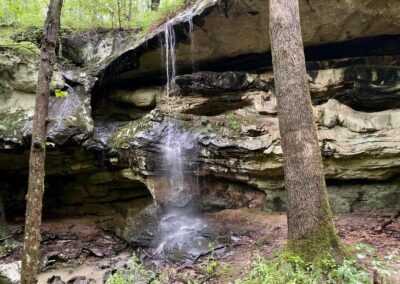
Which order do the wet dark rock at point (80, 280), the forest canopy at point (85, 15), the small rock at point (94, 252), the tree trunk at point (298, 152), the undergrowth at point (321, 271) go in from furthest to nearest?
the forest canopy at point (85, 15) → the small rock at point (94, 252) → the wet dark rock at point (80, 280) → the tree trunk at point (298, 152) → the undergrowth at point (321, 271)

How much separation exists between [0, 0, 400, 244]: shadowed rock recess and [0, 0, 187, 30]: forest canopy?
1047 mm

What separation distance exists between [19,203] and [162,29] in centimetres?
814

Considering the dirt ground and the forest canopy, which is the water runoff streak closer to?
the dirt ground

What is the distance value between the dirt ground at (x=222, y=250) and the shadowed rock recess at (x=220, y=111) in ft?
1.88

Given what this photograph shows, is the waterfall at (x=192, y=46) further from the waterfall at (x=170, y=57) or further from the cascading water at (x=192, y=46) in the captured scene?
the waterfall at (x=170, y=57)

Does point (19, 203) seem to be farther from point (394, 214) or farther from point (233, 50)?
point (394, 214)

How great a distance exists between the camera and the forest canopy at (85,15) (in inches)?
470

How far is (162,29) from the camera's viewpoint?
31.5 ft

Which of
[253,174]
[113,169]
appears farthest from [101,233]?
[253,174]

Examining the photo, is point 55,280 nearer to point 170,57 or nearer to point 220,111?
point 220,111

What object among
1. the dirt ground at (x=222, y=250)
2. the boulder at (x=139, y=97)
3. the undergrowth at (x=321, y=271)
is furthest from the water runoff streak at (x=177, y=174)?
the undergrowth at (x=321, y=271)

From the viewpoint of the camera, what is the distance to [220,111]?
35.3 feet

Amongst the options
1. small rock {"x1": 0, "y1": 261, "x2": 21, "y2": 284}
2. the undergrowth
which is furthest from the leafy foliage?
the undergrowth

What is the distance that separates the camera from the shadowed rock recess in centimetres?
861
